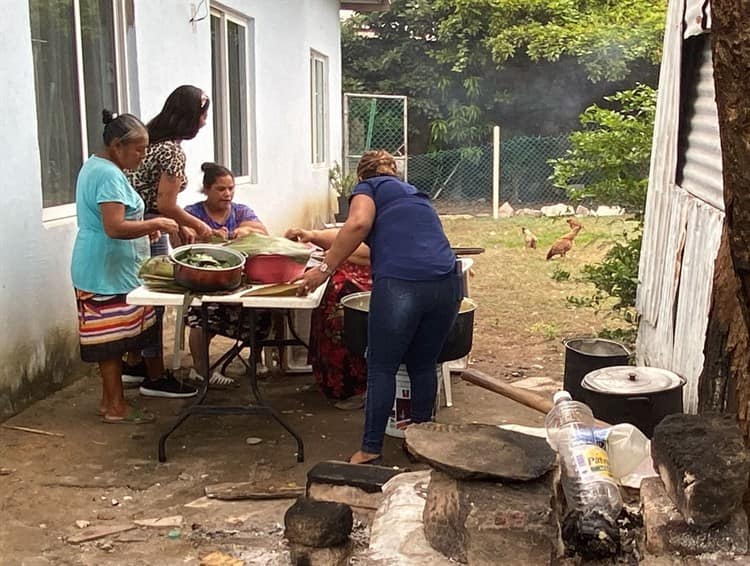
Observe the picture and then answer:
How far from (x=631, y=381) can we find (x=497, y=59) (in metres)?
14.5

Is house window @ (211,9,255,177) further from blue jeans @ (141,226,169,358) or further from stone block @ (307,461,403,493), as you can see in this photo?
stone block @ (307,461,403,493)

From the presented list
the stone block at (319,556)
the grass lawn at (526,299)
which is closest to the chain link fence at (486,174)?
the grass lawn at (526,299)

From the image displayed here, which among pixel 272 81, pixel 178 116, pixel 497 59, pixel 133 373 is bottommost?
pixel 133 373

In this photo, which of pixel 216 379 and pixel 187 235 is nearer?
pixel 187 235

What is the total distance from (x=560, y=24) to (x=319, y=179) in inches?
297

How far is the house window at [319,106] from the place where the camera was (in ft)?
42.3

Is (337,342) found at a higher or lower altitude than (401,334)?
lower

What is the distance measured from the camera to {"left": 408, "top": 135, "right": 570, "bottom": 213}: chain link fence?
16.8m

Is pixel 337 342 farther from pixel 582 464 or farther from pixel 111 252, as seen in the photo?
pixel 582 464

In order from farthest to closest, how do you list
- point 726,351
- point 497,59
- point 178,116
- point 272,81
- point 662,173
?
point 497,59 → point 272,81 → point 662,173 → point 178,116 → point 726,351

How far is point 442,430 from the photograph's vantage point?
2.96 m

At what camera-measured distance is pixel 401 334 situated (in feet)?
12.9

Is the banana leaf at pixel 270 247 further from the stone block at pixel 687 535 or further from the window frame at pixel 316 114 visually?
the window frame at pixel 316 114

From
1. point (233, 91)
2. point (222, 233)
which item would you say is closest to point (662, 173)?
point (222, 233)
